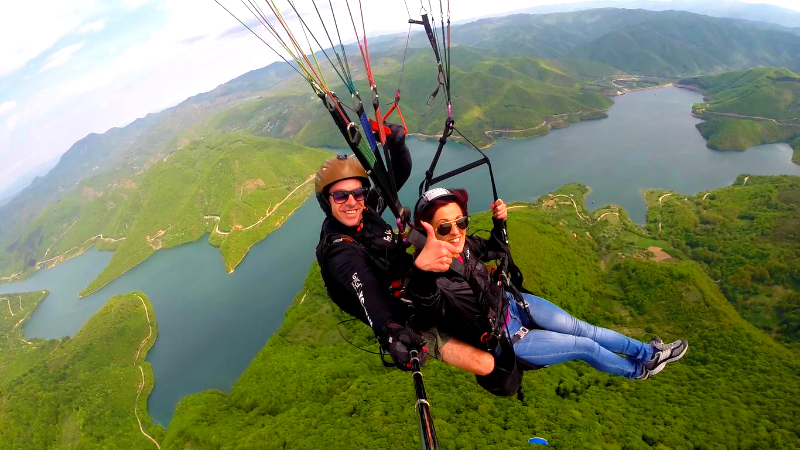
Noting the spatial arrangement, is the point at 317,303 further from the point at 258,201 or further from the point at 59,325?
the point at 59,325

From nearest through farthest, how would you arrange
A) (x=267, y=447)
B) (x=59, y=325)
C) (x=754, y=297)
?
(x=267, y=447) < (x=754, y=297) < (x=59, y=325)

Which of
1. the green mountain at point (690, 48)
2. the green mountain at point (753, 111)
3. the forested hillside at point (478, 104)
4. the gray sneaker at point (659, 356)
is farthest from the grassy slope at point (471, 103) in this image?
the gray sneaker at point (659, 356)

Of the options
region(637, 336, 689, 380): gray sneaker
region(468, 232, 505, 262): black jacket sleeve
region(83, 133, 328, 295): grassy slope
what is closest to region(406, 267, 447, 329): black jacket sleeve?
region(468, 232, 505, 262): black jacket sleeve

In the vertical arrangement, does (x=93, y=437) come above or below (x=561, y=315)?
below

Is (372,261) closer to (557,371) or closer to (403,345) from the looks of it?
(403,345)

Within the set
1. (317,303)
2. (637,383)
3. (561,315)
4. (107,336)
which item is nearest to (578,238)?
(637,383)

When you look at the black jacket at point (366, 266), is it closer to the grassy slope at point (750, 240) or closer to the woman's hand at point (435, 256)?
the woman's hand at point (435, 256)
